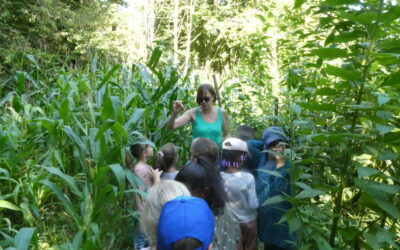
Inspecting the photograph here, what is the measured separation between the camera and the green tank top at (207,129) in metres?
→ 3.92

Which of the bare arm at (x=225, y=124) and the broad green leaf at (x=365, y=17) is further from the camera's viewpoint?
the bare arm at (x=225, y=124)

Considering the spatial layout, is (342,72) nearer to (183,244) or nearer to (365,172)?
(365,172)

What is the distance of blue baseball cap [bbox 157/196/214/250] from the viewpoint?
144 cm

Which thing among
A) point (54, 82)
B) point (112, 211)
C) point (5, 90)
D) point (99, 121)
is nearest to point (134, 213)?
point (112, 211)

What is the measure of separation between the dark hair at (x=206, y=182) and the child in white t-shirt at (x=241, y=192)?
1.58 feet

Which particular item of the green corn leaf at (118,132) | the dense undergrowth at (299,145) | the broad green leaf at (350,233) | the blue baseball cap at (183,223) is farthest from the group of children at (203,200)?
the broad green leaf at (350,233)

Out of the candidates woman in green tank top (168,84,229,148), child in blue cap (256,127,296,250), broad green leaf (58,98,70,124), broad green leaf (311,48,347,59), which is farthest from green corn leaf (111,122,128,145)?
broad green leaf (311,48,347,59)

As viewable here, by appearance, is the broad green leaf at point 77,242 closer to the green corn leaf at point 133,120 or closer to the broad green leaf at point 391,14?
the green corn leaf at point 133,120

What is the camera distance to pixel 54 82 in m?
4.73

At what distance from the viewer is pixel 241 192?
299 centimetres

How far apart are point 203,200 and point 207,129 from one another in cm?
230

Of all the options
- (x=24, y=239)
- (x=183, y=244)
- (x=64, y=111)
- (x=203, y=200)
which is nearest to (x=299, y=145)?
(x=203, y=200)

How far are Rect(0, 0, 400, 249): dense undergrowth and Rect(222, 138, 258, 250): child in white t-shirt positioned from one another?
458 millimetres

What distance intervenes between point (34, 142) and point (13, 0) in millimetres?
9100
